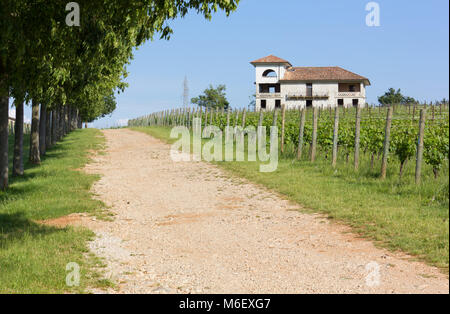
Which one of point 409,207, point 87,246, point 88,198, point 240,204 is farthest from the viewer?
point 88,198

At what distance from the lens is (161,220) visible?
1049 cm

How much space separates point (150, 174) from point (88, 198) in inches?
194

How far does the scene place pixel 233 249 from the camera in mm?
7953

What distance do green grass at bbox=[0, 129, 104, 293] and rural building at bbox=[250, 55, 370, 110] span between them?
56.2 m

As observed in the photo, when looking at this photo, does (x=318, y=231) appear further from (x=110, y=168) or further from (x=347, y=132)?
(x=110, y=168)

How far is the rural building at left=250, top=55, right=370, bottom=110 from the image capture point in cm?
6969

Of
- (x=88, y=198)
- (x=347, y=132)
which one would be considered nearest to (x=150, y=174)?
(x=88, y=198)

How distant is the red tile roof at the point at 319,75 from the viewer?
69.4 m

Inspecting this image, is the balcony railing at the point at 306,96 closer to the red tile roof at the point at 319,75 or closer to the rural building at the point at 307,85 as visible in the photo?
the rural building at the point at 307,85

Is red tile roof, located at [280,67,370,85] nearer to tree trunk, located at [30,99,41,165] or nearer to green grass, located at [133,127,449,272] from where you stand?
tree trunk, located at [30,99,41,165]

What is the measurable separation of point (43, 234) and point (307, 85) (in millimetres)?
64909

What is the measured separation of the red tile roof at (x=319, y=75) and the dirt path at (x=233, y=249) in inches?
2295

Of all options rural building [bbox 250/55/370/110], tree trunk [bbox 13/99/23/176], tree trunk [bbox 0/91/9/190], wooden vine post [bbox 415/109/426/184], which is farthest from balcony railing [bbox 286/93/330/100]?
tree trunk [bbox 0/91/9/190]
